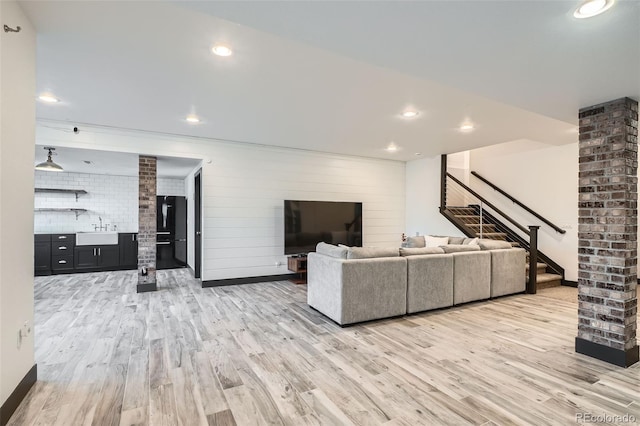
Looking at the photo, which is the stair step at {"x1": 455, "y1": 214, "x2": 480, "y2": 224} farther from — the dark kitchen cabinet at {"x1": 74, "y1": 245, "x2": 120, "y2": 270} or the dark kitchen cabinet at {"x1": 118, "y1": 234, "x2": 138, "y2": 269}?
the dark kitchen cabinet at {"x1": 74, "y1": 245, "x2": 120, "y2": 270}

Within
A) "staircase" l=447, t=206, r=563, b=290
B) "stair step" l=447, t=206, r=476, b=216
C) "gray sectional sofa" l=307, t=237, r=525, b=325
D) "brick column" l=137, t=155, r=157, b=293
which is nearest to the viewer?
"gray sectional sofa" l=307, t=237, r=525, b=325

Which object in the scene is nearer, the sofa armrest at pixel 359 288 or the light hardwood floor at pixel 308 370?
the light hardwood floor at pixel 308 370

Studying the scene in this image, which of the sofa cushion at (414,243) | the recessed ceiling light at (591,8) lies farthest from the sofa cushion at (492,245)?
the recessed ceiling light at (591,8)

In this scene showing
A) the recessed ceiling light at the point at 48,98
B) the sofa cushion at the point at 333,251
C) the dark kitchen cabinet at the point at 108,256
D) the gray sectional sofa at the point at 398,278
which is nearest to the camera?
the recessed ceiling light at the point at 48,98

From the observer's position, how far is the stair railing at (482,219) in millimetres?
5367

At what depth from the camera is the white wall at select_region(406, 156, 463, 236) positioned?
7170 mm

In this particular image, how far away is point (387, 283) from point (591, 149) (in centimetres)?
248

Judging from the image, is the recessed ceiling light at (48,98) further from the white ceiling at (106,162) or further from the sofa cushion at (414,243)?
the sofa cushion at (414,243)

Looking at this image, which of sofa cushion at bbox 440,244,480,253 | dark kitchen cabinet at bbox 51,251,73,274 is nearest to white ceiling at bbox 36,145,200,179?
dark kitchen cabinet at bbox 51,251,73,274

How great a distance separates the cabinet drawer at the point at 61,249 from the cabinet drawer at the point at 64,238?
0.17 ft

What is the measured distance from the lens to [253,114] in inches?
168

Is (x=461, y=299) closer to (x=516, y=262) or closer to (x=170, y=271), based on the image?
(x=516, y=262)

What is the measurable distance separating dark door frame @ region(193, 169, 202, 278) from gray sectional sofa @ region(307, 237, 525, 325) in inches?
111

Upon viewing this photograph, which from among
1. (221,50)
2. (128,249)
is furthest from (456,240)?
(128,249)
